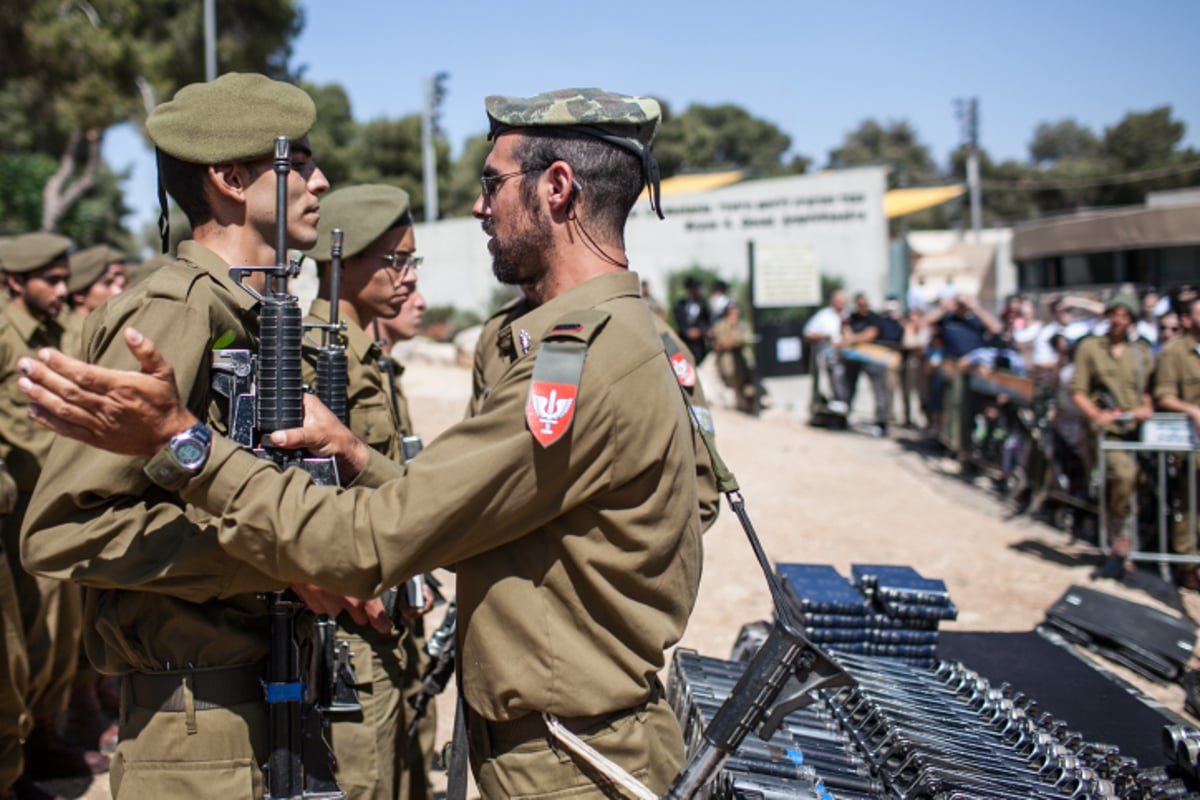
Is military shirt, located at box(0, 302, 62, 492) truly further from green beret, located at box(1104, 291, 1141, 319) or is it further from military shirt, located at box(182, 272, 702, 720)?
green beret, located at box(1104, 291, 1141, 319)

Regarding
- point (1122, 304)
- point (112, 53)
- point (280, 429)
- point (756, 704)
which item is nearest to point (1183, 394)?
point (1122, 304)

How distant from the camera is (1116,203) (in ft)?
191

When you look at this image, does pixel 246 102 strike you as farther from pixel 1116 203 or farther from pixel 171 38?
pixel 1116 203

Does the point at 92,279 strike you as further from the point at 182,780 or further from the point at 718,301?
the point at 718,301

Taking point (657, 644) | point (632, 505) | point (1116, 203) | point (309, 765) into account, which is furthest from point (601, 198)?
point (1116, 203)

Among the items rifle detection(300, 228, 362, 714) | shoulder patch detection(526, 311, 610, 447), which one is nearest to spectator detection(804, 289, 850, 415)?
rifle detection(300, 228, 362, 714)

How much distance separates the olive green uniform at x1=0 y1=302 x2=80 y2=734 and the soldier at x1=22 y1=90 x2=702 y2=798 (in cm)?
357

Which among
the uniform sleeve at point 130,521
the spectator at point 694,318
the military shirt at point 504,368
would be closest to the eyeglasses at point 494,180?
the uniform sleeve at point 130,521

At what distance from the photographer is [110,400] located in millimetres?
1767

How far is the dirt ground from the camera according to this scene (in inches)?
298

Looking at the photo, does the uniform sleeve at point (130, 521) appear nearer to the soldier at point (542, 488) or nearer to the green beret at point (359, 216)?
the soldier at point (542, 488)

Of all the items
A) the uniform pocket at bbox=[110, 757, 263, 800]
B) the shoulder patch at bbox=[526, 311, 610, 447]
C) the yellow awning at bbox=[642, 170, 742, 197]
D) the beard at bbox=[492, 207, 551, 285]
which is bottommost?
the uniform pocket at bbox=[110, 757, 263, 800]

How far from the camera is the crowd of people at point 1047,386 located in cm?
848

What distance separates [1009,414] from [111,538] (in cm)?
1081
